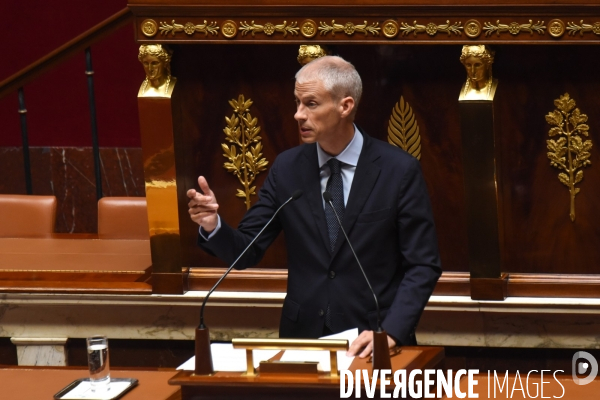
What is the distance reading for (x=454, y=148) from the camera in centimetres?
388

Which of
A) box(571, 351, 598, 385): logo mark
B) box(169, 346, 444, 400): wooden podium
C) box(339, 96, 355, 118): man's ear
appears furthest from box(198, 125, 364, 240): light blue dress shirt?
box(571, 351, 598, 385): logo mark

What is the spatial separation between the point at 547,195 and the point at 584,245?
Answer: 22 centimetres

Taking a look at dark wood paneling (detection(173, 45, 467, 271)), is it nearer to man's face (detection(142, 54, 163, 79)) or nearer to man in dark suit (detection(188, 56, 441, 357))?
man's face (detection(142, 54, 163, 79))

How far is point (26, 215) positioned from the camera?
15.5 feet

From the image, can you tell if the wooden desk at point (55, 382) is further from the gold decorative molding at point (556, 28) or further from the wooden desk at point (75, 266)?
the gold decorative molding at point (556, 28)

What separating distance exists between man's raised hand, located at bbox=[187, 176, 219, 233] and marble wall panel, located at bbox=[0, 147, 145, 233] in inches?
147

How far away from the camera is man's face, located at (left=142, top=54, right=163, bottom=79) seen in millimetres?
3916

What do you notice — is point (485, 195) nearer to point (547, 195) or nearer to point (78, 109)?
point (547, 195)

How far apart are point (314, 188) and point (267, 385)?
86 centimetres

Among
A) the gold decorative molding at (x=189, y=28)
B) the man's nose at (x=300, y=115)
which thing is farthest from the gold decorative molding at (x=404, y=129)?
the man's nose at (x=300, y=115)

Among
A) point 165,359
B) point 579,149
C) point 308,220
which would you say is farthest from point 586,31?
point 165,359

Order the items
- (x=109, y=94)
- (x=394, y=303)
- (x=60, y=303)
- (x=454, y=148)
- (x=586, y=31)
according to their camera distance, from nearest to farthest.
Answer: (x=394, y=303) → (x=586, y=31) → (x=454, y=148) → (x=60, y=303) → (x=109, y=94)

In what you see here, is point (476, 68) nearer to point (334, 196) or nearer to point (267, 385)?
point (334, 196)

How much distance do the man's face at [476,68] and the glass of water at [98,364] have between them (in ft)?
5.48
